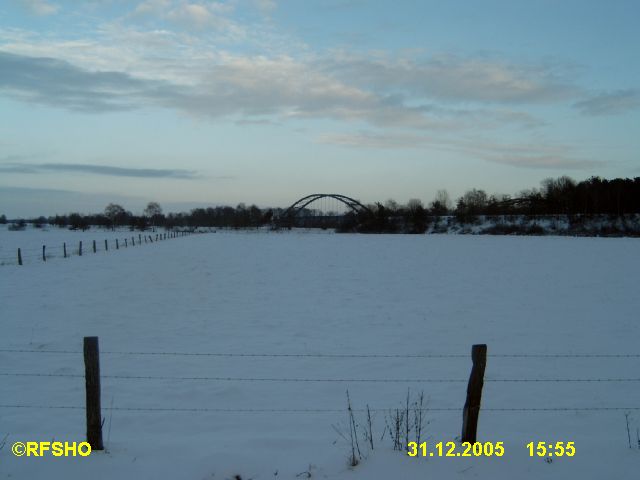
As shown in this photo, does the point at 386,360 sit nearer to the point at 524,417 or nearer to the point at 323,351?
the point at 323,351

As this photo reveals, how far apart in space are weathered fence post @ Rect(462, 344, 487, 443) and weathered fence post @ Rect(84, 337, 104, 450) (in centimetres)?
419

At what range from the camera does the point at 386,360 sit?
11.8 m

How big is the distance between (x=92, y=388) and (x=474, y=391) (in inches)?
170

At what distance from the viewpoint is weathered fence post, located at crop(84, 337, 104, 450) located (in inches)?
229

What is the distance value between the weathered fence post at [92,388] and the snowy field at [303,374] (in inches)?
9.8

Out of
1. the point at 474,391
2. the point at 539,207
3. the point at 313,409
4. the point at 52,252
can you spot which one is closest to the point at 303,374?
the point at 313,409

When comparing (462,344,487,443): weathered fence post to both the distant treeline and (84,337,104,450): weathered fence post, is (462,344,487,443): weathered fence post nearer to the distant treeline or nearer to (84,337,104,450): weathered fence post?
(84,337,104,450): weathered fence post

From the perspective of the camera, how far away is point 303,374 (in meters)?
10.8

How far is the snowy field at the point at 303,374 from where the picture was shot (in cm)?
592

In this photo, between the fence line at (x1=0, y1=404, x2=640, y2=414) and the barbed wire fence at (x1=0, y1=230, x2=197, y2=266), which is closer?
the fence line at (x1=0, y1=404, x2=640, y2=414)

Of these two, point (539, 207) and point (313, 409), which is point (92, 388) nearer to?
point (313, 409)

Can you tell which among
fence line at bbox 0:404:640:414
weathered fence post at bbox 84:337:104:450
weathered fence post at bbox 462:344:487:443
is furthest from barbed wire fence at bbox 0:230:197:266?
weathered fence post at bbox 462:344:487:443

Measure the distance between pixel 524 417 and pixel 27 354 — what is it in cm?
1040

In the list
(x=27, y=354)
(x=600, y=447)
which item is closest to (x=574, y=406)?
(x=600, y=447)
